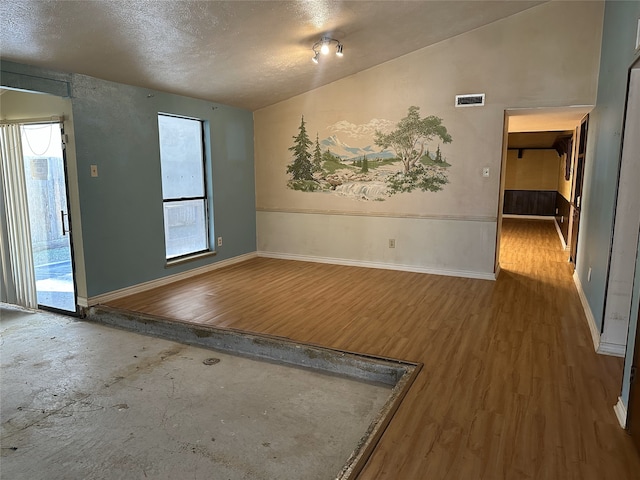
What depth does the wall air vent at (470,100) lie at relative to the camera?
16.8 feet

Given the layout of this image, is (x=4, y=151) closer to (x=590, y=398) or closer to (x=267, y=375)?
(x=267, y=375)

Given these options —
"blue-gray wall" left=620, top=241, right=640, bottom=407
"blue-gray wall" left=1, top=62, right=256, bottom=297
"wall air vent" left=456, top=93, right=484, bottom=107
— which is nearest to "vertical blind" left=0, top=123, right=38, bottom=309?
"blue-gray wall" left=1, top=62, right=256, bottom=297

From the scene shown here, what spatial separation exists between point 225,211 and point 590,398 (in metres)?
4.87

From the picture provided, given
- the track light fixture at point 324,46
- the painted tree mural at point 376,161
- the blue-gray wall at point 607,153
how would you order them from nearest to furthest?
the blue-gray wall at point 607,153 → the track light fixture at point 324,46 → the painted tree mural at point 376,161

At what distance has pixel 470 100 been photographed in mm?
5152

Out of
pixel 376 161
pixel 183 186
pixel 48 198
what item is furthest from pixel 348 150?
pixel 48 198

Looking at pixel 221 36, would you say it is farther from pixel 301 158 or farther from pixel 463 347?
pixel 463 347

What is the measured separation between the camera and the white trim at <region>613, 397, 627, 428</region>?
2.25 metres

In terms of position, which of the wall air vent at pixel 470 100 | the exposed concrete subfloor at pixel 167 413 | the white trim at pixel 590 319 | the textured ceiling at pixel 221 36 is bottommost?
the exposed concrete subfloor at pixel 167 413

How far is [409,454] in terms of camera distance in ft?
6.77

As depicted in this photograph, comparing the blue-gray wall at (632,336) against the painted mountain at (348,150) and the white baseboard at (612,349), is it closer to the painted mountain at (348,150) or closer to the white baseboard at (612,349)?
the white baseboard at (612,349)

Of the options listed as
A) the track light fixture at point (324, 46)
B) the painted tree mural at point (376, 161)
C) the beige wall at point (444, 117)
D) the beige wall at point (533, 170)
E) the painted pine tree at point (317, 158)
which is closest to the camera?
the track light fixture at point (324, 46)

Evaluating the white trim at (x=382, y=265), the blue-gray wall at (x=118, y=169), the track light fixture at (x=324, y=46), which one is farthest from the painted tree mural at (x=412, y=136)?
the blue-gray wall at (x=118, y=169)

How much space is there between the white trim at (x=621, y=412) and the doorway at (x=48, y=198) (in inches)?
187
